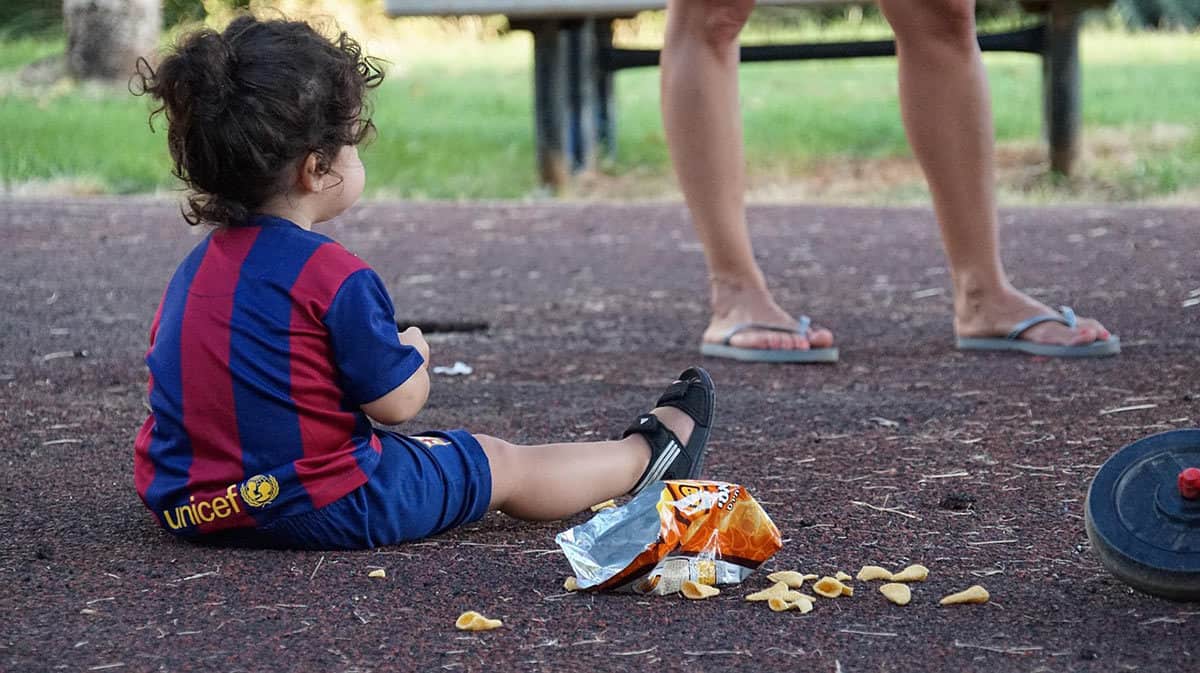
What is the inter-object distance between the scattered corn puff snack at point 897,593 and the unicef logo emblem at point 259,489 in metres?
0.91

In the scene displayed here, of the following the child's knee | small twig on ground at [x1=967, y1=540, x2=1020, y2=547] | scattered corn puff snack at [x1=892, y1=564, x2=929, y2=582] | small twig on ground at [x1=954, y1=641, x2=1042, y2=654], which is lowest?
small twig on ground at [x1=967, y1=540, x2=1020, y2=547]

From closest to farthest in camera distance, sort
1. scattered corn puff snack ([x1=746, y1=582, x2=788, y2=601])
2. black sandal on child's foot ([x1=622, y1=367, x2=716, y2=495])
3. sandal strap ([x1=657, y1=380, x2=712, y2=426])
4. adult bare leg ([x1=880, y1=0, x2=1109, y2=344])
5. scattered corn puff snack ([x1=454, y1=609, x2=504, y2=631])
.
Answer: scattered corn puff snack ([x1=454, y1=609, x2=504, y2=631]), scattered corn puff snack ([x1=746, y1=582, x2=788, y2=601]), black sandal on child's foot ([x1=622, y1=367, x2=716, y2=495]), sandal strap ([x1=657, y1=380, x2=712, y2=426]), adult bare leg ([x1=880, y1=0, x2=1109, y2=344])

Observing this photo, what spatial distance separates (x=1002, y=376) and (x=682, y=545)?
1.72 m

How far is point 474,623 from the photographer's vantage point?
80.6 inches

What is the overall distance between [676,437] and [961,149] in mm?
1473

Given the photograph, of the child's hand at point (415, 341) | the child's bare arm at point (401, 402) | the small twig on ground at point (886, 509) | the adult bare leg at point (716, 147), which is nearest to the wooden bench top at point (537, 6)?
the adult bare leg at point (716, 147)

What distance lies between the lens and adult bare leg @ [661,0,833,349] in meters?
3.92

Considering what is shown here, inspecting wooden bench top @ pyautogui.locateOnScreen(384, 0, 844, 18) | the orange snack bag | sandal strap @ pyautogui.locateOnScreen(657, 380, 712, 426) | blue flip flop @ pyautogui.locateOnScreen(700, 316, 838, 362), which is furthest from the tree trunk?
the orange snack bag

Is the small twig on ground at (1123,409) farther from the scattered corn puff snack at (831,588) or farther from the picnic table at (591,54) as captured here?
the picnic table at (591,54)

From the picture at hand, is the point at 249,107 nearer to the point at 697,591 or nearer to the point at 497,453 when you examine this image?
the point at 497,453

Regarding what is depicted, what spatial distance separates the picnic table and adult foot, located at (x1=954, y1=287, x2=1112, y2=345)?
13.0ft

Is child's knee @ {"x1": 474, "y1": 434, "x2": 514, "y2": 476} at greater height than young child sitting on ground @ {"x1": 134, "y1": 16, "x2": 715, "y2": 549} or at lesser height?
lesser

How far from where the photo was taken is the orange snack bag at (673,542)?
86.0 inches

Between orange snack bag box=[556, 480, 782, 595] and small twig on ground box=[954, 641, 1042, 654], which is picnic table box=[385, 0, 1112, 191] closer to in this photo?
orange snack bag box=[556, 480, 782, 595]
